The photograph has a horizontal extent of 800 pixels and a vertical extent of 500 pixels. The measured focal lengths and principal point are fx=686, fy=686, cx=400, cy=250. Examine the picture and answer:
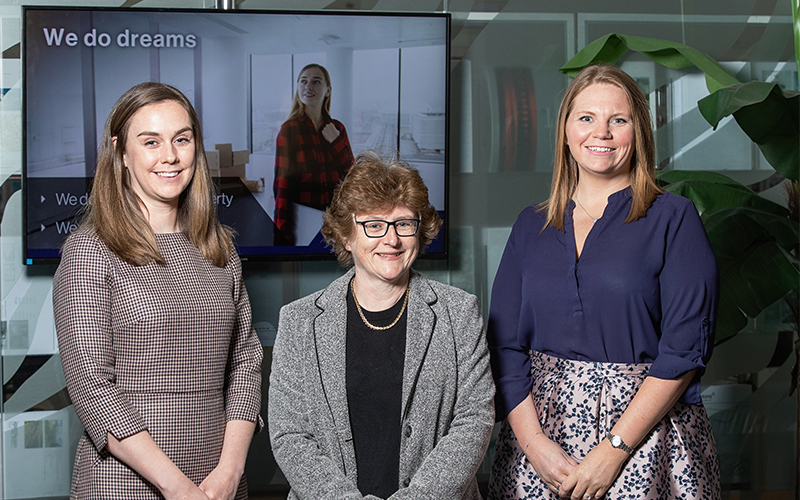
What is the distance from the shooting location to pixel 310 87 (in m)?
2.98

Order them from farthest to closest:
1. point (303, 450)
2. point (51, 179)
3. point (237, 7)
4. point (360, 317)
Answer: point (237, 7) < point (51, 179) < point (360, 317) < point (303, 450)

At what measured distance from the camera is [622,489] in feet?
5.46

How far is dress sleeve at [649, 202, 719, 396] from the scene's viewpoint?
65.0 inches

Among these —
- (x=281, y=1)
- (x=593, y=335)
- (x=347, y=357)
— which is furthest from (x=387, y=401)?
(x=281, y=1)

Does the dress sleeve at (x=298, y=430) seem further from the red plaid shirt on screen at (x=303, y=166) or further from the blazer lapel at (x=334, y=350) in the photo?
the red plaid shirt on screen at (x=303, y=166)

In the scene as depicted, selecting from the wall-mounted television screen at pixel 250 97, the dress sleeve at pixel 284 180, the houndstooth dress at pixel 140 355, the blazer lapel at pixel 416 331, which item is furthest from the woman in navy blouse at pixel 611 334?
the dress sleeve at pixel 284 180

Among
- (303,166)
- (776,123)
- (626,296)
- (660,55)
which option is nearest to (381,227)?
(626,296)

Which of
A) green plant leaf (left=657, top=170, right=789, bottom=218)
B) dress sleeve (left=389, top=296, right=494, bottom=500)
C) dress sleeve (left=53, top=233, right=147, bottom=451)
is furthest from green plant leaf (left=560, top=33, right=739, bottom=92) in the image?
dress sleeve (left=53, top=233, right=147, bottom=451)

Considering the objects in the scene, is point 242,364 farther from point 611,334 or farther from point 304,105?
point 304,105

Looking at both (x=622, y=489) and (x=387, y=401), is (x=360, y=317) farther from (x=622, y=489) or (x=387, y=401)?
(x=622, y=489)

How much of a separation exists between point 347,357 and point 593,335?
0.62m

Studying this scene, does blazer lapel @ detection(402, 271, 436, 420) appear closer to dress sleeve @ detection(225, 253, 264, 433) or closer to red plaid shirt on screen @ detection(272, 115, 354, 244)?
dress sleeve @ detection(225, 253, 264, 433)

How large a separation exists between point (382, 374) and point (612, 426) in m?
0.59

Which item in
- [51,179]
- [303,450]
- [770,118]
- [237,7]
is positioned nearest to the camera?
[303,450]
